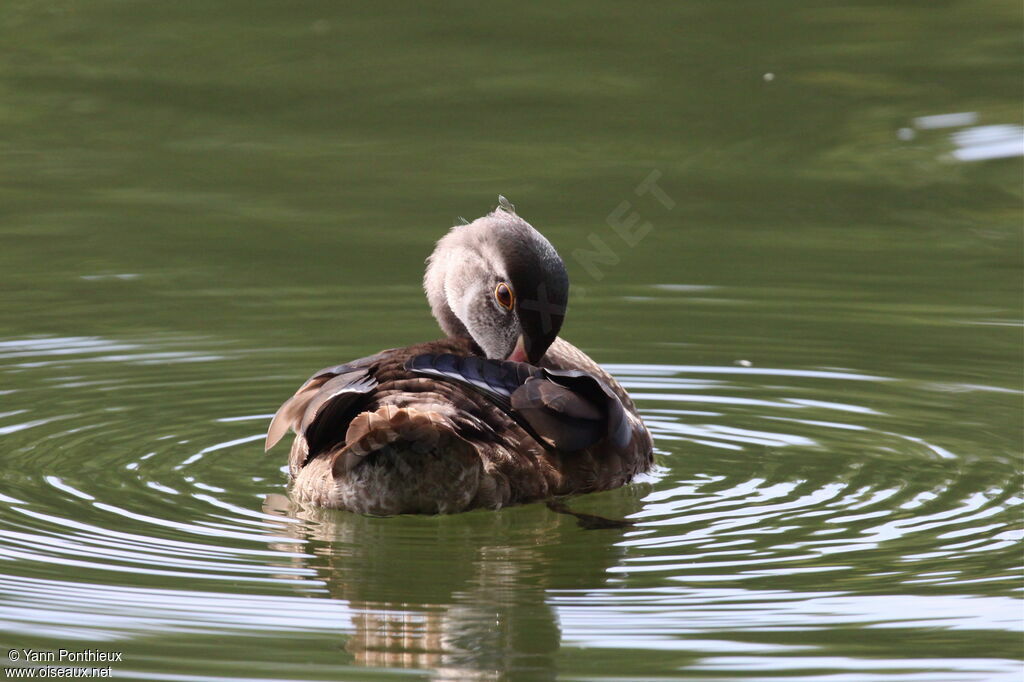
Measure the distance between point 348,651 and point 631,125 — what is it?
9.72 meters

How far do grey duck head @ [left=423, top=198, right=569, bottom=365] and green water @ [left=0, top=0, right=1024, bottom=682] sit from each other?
875 mm

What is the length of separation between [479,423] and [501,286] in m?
1.05

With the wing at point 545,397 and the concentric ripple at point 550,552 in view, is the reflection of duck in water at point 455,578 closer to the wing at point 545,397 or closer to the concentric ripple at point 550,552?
the concentric ripple at point 550,552

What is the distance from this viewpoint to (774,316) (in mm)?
11125

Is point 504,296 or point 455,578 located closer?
point 455,578

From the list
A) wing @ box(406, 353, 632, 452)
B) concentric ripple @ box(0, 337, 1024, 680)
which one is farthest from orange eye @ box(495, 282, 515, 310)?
concentric ripple @ box(0, 337, 1024, 680)

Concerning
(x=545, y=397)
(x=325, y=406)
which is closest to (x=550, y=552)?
(x=545, y=397)

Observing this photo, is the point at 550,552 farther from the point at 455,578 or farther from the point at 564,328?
the point at 564,328

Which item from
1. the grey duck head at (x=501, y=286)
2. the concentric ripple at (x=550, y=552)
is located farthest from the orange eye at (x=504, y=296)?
the concentric ripple at (x=550, y=552)

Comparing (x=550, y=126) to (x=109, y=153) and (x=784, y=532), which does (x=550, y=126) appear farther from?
(x=784, y=532)

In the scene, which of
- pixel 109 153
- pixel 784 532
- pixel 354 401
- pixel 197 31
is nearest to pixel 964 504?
pixel 784 532

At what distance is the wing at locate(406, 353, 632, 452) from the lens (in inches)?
288

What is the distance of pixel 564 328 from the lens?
36.5 ft

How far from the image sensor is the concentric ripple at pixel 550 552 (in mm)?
5684
